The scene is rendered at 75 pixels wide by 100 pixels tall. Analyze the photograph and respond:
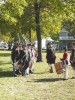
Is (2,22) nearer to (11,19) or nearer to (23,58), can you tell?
(11,19)

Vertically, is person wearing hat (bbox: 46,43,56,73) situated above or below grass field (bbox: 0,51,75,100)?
above

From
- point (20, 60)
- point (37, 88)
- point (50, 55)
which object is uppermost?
point (50, 55)

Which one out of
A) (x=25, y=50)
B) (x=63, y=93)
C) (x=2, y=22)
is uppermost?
(x=2, y=22)

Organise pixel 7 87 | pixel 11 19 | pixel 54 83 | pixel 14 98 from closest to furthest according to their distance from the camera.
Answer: pixel 14 98 < pixel 7 87 < pixel 54 83 < pixel 11 19

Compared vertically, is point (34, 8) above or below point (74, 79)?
above

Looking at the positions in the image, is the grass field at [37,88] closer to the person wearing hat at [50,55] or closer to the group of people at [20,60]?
the group of people at [20,60]

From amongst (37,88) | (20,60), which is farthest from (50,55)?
(37,88)

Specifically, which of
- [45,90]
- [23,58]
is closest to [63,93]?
[45,90]

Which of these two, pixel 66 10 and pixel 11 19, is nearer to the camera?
pixel 11 19

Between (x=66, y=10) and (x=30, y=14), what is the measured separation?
4.35 meters

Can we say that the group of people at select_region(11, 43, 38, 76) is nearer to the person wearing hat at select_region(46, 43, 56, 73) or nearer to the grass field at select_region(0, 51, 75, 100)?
the grass field at select_region(0, 51, 75, 100)

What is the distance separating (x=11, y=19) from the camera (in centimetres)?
3073

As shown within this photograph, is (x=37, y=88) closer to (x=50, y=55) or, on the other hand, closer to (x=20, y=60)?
(x=20, y=60)

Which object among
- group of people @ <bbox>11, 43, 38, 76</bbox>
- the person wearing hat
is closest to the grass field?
group of people @ <bbox>11, 43, 38, 76</bbox>
